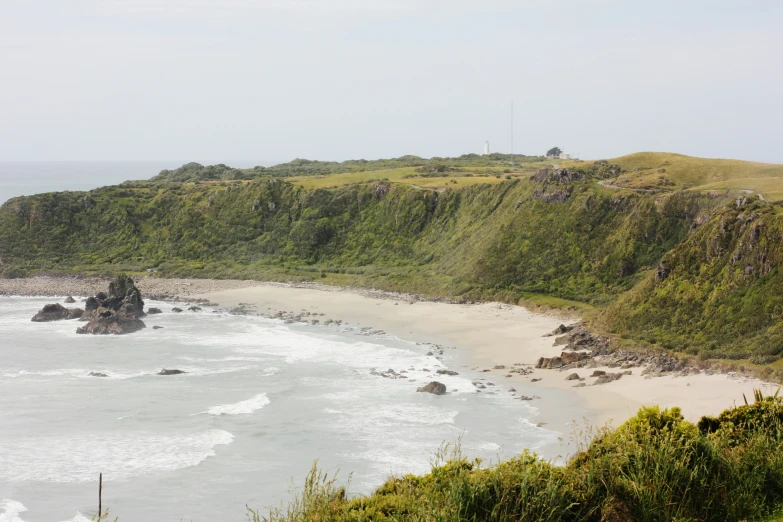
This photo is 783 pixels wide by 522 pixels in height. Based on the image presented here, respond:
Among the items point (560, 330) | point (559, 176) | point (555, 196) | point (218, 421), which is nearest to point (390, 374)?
point (218, 421)

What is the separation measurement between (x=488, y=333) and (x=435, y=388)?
1493 cm

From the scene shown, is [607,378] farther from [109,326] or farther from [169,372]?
[109,326]

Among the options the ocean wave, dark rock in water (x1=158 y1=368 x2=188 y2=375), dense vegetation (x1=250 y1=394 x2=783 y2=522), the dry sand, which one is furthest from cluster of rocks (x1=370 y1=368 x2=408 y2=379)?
dense vegetation (x1=250 y1=394 x2=783 y2=522)

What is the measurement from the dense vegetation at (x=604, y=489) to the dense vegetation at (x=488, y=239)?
83.8ft

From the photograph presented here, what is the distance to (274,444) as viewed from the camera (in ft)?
111

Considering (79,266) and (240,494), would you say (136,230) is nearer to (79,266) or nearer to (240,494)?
(79,266)

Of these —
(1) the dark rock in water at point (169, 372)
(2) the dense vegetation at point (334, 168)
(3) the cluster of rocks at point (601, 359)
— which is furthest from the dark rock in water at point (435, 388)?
(2) the dense vegetation at point (334, 168)

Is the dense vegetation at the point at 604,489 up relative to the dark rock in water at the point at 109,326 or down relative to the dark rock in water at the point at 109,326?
up

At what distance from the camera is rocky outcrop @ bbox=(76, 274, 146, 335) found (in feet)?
191

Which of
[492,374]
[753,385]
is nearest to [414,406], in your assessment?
[492,374]

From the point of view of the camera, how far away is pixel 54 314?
6325cm

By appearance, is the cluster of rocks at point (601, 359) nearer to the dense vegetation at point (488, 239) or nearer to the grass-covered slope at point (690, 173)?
the dense vegetation at point (488, 239)

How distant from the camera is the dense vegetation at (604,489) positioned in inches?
590

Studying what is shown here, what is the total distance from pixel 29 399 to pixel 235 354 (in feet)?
44.2
